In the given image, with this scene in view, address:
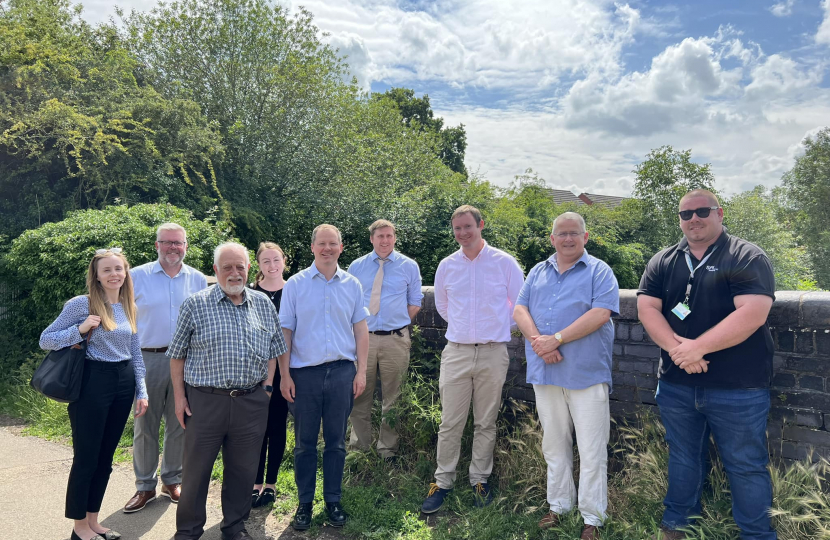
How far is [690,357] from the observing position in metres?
3.29

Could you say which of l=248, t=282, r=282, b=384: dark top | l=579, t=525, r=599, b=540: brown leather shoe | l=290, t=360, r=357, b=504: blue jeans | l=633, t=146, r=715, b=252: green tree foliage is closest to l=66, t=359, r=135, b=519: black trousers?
l=248, t=282, r=282, b=384: dark top

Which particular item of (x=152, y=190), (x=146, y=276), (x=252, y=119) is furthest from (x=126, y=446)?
(x=252, y=119)

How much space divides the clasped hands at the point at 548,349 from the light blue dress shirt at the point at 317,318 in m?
1.39

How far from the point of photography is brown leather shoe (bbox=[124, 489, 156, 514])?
4363 mm

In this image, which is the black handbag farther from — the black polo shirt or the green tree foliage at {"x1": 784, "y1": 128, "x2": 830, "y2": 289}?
the green tree foliage at {"x1": 784, "y1": 128, "x2": 830, "y2": 289}

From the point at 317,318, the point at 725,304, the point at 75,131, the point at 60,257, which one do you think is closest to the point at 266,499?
the point at 317,318

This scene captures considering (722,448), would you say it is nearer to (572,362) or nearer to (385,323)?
(572,362)

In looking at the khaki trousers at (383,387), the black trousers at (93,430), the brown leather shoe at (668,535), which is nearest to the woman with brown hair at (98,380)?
the black trousers at (93,430)

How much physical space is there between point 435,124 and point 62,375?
38.8 m

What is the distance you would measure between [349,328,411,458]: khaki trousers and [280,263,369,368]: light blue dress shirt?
803mm

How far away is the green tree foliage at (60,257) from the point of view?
7.90 metres

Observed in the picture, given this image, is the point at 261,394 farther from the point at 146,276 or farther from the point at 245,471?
the point at 146,276

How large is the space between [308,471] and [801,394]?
3.41m

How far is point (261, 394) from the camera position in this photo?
3805mm
